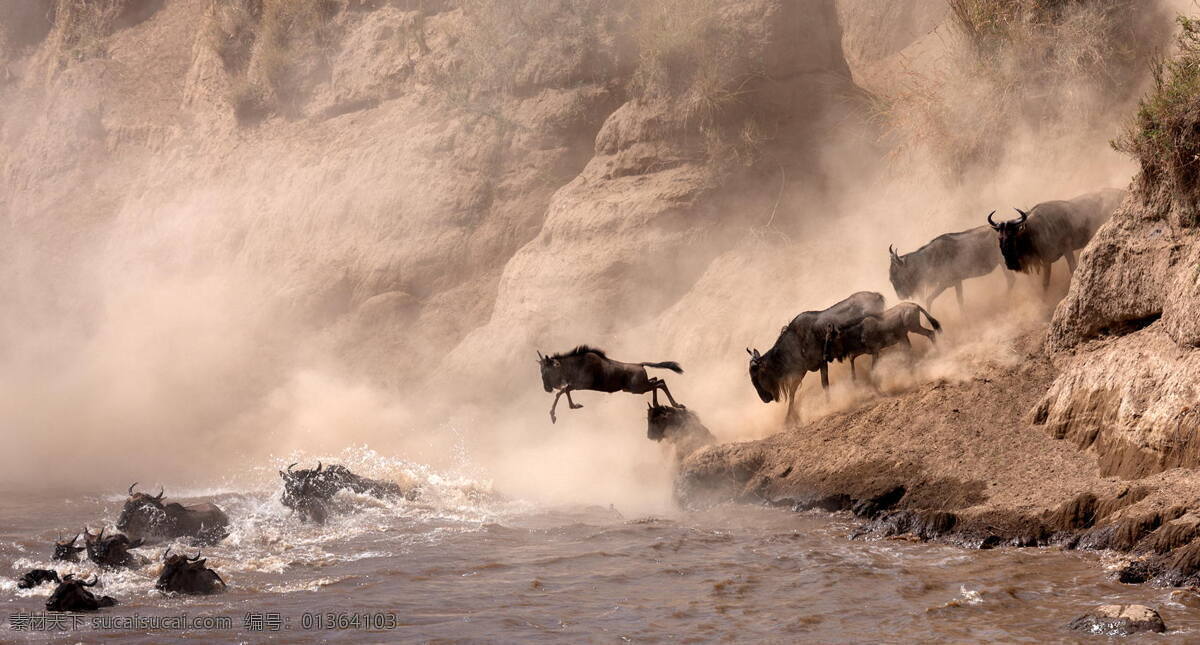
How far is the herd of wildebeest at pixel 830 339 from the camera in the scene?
10961 mm

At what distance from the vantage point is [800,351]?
12.1 m

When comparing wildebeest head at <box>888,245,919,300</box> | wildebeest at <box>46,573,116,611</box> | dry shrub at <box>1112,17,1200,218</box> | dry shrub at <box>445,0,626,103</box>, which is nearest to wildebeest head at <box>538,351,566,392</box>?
wildebeest head at <box>888,245,919,300</box>

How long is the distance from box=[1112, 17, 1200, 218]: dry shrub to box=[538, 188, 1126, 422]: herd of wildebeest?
166 centimetres

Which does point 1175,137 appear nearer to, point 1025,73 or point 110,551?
point 1025,73

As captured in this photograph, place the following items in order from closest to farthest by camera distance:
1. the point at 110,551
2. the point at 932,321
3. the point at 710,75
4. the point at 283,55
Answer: the point at 110,551, the point at 932,321, the point at 710,75, the point at 283,55

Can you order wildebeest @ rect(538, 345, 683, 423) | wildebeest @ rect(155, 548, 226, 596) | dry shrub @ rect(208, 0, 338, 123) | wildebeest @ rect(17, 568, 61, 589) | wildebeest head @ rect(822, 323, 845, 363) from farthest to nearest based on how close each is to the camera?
dry shrub @ rect(208, 0, 338, 123) → wildebeest @ rect(538, 345, 683, 423) → wildebeest head @ rect(822, 323, 845, 363) → wildebeest @ rect(17, 568, 61, 589) → wildebeest @ rect(155, 548, 226, 596)

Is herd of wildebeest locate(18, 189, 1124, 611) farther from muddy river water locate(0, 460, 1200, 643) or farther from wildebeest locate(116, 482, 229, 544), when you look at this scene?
muddy river water locate(0, 460, 1200, 643)

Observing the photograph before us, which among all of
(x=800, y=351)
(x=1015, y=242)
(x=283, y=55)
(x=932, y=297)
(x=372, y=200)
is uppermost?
(x=283, y=55)

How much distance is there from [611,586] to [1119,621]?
139 inches

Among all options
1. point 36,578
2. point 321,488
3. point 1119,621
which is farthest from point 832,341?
point 36,578

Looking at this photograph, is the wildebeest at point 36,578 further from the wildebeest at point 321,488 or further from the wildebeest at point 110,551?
the wildebeest at point 321,488

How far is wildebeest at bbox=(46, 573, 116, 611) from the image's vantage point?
7891 millimetres

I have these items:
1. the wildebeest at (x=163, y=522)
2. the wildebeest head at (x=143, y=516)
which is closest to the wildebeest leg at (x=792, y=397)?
the wildebeest at (x=163, y=522)

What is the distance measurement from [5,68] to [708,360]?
22.7m
